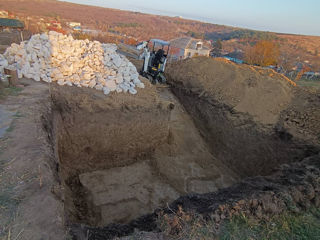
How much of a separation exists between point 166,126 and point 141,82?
1754mm

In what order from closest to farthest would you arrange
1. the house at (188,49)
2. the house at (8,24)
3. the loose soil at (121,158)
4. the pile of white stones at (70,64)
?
the loose soil at (121,158) → the pile of white stones at (70,64) → the house at (8,24) → the house at (188,49)

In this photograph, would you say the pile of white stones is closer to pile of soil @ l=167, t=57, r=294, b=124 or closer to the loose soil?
the loose soil

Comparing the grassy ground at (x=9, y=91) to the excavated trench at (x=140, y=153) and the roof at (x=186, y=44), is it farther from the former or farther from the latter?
the roof at (x=186, y=44)

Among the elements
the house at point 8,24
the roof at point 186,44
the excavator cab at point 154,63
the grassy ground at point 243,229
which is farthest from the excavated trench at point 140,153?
the roof at point 186,44

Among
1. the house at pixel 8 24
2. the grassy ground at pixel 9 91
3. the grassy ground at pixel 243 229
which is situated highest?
the grassy ground at pixel 9 91

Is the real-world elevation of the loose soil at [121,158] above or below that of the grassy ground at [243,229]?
below

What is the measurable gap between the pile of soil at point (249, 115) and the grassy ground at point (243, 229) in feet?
10.7

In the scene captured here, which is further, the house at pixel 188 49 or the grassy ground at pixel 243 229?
the house at pixel 188 49

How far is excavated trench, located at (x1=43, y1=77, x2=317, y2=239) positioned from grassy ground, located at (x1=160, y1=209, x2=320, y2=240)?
7.95 ft

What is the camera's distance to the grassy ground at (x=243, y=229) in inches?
94.0

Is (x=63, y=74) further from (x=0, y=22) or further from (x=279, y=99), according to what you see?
(x=0, y=22)

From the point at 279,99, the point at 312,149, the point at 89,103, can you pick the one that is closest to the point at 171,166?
the point at 89,103

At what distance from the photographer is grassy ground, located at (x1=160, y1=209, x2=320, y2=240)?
2.39 meters

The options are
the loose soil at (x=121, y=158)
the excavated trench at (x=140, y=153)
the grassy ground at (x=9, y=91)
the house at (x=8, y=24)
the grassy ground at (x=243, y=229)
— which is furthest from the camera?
the house at (x=8, y=24)
